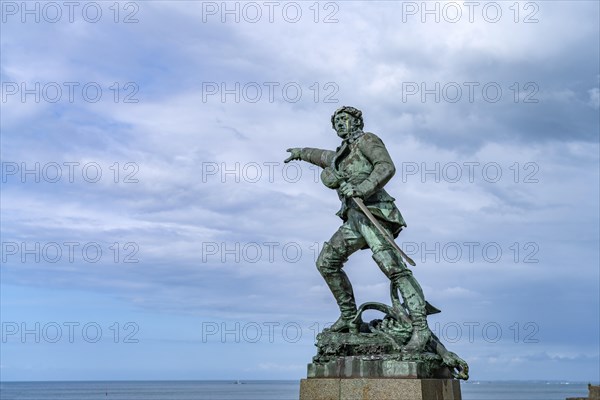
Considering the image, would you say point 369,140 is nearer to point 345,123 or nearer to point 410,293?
point 345,123

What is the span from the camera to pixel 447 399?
1331 centimetres

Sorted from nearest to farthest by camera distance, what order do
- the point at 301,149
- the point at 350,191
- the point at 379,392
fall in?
1. the point at 379,392
2. the point at 350,191
3. the point at 301,149

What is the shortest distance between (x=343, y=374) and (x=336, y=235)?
2.34 metres

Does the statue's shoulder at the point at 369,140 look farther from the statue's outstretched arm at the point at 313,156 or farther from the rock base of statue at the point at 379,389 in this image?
the rock base of statue at the point at 379,389

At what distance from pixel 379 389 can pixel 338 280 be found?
216 centimetres

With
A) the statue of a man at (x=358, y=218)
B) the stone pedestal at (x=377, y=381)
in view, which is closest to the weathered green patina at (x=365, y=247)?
the statue of a man at (x=358, y=218)

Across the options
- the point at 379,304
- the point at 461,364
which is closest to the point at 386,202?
the point at 379,304

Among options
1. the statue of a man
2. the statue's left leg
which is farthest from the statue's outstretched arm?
the statue's left leg

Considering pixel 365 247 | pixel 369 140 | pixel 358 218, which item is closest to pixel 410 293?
pixel 365 247

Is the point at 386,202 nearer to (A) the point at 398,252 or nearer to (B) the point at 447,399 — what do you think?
(A) the point at 398,252

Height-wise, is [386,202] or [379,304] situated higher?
[386,202]

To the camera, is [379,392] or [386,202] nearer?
[379,392]

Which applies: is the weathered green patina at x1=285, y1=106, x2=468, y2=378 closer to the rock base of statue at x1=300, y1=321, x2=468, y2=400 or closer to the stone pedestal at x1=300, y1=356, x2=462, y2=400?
the rock base of statue at x1=300, y1=321, x2=468, y2=400

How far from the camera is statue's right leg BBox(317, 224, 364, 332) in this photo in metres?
14.3
